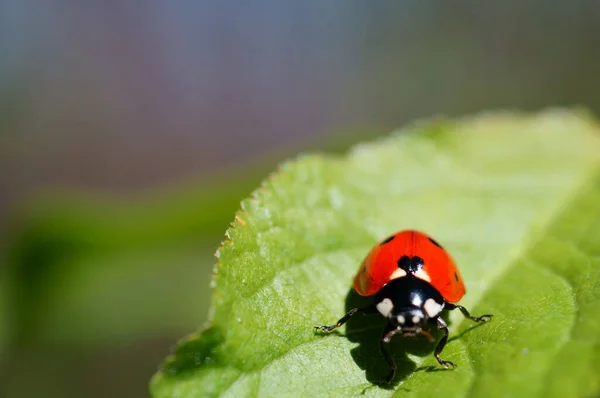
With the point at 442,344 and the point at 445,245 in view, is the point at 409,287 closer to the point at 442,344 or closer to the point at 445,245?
the point at 442,344

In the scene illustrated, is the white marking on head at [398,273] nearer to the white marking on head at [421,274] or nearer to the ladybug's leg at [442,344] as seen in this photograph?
the white marking on head at [421,274]

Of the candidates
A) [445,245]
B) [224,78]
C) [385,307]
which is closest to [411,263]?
[385,307]

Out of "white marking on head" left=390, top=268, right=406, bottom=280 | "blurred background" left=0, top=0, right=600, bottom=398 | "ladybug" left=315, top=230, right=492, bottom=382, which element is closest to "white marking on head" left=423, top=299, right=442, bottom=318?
"ladybug" left=315, top=230, right=492, bottom=382

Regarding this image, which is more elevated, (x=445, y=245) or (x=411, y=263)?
(x=445, y=245)

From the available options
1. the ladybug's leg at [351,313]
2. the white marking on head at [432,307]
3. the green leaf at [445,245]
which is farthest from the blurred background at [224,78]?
the white marking on head at [432,307]

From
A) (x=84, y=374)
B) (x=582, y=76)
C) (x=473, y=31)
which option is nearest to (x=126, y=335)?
(x=84, y=374)

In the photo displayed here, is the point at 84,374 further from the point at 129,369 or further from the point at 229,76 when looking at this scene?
the point at 229,76
